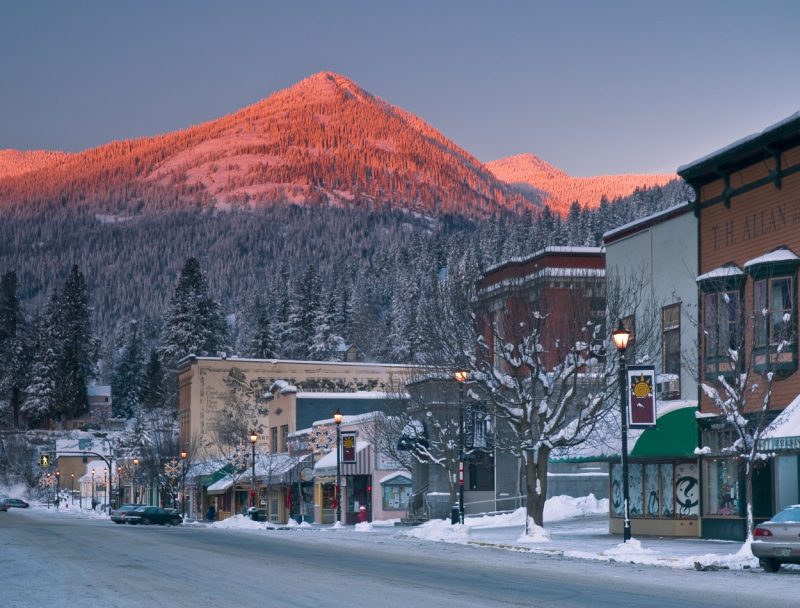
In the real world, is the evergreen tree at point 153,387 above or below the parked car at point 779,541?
above

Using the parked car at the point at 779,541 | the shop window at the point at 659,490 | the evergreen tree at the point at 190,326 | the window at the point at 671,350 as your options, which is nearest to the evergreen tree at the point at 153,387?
the evergreen tree at the point at 190,326

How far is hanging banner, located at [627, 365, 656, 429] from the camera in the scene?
107 feet

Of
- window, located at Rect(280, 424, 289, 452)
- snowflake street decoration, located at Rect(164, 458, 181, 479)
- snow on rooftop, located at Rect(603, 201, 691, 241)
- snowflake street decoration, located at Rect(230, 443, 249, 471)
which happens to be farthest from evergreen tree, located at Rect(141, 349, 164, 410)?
snow on rooftop, located at Rect(603, 201, 691, 241)

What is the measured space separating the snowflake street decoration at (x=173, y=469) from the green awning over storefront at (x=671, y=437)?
6290 cm

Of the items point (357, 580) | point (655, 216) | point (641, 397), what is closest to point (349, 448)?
point (655, 216)

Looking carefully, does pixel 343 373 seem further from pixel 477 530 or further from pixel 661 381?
pixel 661 381

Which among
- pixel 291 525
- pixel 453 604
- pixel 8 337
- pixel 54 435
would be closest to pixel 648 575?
pixel 453 604

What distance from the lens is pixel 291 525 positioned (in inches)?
2522

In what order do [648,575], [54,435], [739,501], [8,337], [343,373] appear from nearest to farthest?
[648,575], [739,501], [343,373], [54,435], [8,337]

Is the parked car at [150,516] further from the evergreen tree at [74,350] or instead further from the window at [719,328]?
the evergreen tree at [74,350]

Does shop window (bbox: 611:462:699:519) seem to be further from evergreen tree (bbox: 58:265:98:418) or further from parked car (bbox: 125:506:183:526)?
evergreen tree (bbox: 58:265:98:418)

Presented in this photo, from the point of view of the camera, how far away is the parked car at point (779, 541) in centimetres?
2445

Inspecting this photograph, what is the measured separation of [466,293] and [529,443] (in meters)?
7.29

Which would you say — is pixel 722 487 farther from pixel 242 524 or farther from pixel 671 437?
pixel 242 524
